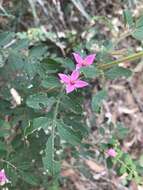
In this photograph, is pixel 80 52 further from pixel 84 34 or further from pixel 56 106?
pixel 84 34

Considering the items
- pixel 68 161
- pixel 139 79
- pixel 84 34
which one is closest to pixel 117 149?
pixel 68 161

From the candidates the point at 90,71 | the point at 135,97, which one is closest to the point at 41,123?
the point at 90,71

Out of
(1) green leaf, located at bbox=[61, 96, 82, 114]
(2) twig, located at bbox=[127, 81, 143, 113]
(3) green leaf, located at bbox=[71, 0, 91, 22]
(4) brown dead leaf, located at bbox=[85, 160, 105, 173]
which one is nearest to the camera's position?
(1) green leaf, located at bbox=[61, 96, 82, 114]

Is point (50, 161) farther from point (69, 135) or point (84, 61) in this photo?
point (84, 61)

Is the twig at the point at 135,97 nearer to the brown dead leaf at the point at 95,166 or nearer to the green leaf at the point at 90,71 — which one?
the brown dead leaf at the point at 95,166

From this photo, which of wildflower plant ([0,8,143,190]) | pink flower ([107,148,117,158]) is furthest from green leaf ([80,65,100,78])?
pink flower ([107,148,117,158])

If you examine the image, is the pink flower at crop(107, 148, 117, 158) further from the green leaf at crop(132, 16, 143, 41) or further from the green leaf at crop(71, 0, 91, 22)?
the green leaf at crop(71, 0, 91, 22)
